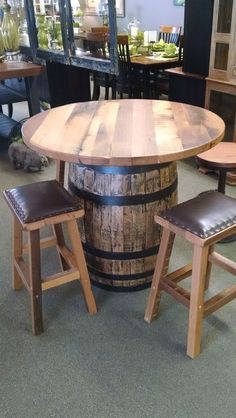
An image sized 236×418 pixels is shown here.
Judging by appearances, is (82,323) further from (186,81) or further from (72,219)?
(186,81)

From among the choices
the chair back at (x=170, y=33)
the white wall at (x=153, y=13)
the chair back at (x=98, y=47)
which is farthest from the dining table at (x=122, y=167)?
the white wall at (x=153, y=13)

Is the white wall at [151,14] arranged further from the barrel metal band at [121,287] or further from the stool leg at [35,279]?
the stool leg at [35,279]

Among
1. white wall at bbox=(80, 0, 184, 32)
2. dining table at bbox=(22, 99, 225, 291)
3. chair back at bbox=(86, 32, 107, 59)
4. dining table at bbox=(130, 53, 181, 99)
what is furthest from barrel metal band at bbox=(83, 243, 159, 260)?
white wall at bbox=(80, 0, 184, 32)

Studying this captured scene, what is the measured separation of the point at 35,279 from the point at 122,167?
623 mm

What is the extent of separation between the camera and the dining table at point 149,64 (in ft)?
15.0

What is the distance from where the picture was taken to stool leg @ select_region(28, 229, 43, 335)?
5.21 ft

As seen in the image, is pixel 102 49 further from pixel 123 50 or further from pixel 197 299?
pixel 197 299

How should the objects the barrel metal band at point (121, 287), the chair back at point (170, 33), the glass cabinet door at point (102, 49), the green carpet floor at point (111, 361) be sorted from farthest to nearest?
the chair back at point (170, 33) < the glass cabinet door at point (102, 49) < the barrel metal band at point (121, 287) < the green carpet floor at point (111, 361)

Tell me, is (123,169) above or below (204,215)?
above

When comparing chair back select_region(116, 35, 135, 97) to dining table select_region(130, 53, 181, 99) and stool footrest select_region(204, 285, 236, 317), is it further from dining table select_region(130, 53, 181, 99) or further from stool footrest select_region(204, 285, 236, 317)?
stool footrest select_region(204, 285, 236, 317)

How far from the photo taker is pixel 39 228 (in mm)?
1572

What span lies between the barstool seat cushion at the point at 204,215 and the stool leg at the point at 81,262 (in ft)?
1.32

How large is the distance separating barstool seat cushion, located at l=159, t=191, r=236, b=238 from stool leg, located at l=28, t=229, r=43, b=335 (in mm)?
546

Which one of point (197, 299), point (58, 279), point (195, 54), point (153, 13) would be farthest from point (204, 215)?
point (153, 13)
